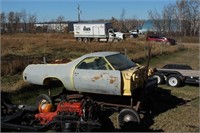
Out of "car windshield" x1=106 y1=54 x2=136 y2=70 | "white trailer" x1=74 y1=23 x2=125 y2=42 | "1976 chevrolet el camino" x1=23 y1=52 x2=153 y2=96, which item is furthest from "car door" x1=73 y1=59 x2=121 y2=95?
"white trailer" x1=74 y1=23 x2=125 y2=42

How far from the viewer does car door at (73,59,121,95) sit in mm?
9000

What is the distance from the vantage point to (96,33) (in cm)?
4922

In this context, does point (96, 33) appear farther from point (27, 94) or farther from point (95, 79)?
point (95, 79)

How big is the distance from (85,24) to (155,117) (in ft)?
139

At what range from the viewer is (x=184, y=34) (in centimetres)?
6128

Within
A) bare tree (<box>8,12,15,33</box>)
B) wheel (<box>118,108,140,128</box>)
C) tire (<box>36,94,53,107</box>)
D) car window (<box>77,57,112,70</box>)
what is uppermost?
bare tree (<box>8,12,15,33</box>)

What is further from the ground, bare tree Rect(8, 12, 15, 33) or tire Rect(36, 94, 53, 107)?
bare tree Rect(8, 12, 15, 33)

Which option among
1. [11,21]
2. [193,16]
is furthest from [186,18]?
[11,21]

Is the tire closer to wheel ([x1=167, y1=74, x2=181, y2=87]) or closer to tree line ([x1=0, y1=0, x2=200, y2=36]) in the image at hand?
wheel ([x1=167, y1=74, x2=181, y2=87])

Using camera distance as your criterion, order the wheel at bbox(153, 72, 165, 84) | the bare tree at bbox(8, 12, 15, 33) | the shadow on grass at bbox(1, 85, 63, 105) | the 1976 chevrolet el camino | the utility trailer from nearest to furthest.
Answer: the 1976 chevrolet el camino
the shadow on grass at bbox(1, 85, 63, 105)
the utility trailer
the wheel at bbox(153, 72, 165, 84)
the bare tree at bbox(8, 12, 15, 33)

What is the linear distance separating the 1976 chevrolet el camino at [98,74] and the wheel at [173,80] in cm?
446

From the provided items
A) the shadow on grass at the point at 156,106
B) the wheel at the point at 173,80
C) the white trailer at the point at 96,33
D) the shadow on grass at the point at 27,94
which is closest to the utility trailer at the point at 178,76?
the wheel at the point at 173,80

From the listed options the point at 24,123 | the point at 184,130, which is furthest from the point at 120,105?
the point at 24,123

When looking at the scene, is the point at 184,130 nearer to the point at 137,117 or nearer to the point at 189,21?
the point at 137,117
